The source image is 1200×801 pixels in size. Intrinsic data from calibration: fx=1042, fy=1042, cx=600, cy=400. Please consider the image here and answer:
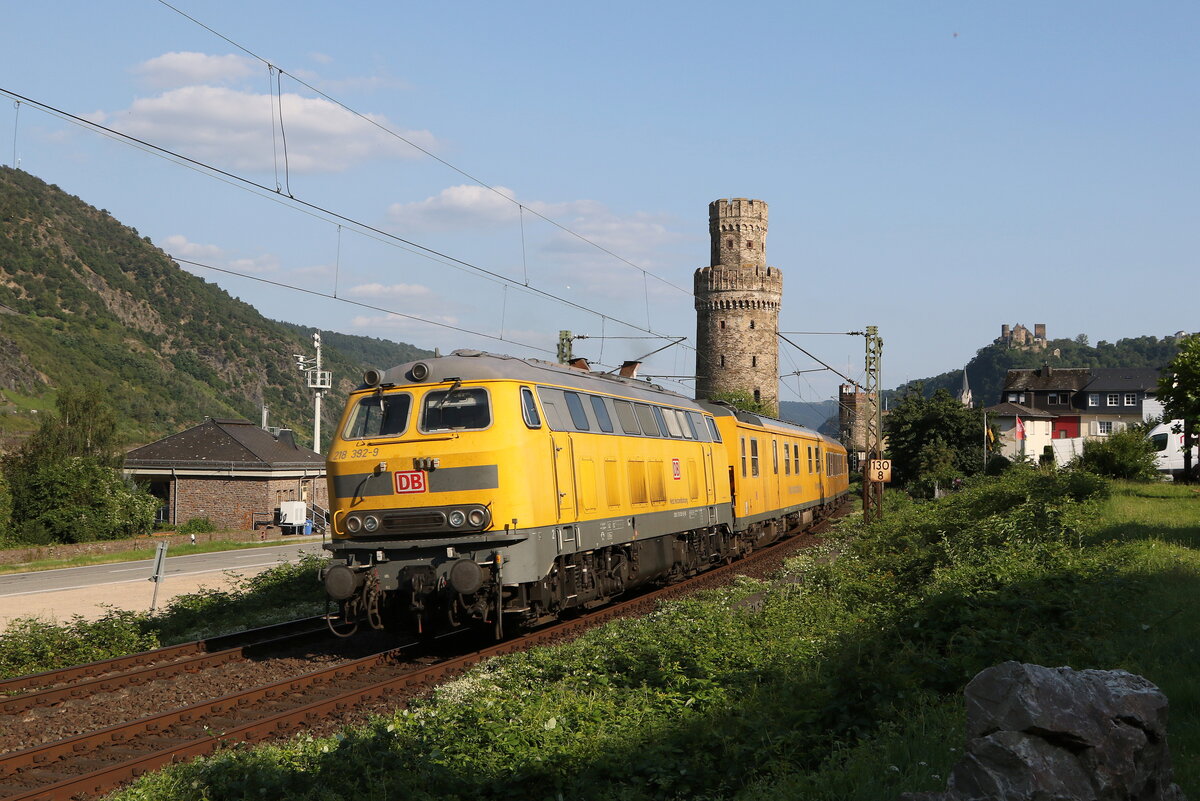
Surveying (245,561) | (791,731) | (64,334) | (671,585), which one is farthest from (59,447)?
(64,334)

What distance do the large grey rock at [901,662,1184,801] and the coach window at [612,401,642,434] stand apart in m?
12.1

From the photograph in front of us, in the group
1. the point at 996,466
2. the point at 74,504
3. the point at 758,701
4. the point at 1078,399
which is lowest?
the point at 758,701

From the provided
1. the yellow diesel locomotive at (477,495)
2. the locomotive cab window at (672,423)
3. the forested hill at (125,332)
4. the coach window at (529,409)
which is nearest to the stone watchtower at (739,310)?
the forested hill at (125,332)

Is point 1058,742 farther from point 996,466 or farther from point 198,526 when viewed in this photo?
point 996,466

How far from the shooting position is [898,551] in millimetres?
24172

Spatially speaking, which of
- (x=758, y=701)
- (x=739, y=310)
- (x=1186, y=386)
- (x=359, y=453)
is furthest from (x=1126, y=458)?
(x=739, y=310)

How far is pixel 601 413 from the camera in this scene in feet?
55.1

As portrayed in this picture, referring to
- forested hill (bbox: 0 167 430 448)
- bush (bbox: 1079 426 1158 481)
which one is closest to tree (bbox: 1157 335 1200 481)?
bush (bbox: 1079 426 1158 481)

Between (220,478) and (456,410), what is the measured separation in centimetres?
3770

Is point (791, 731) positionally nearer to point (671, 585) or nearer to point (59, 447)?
point (671, 585)

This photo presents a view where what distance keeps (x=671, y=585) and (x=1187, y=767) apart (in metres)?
15.0

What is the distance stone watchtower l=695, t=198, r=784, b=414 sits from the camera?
89.0 m

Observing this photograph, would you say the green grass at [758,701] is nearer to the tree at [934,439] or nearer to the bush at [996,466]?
the bush at [996,466]

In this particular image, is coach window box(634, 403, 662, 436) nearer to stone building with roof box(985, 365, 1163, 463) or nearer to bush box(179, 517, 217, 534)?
bush box(179, 517, 217, 534)
